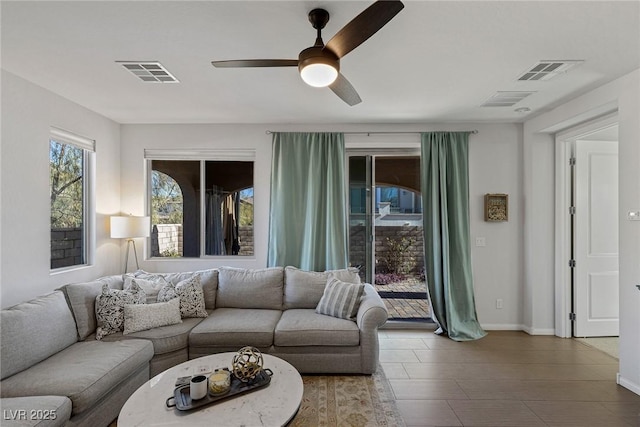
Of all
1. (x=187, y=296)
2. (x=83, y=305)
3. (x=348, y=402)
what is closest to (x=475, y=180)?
(x=348, y=402)

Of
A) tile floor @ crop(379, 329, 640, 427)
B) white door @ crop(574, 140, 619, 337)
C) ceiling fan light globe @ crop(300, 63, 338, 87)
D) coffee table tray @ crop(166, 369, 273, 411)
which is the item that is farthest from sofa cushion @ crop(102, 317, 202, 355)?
white door @ crop(574, 140, 619, 337)

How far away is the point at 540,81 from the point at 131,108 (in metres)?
4.13

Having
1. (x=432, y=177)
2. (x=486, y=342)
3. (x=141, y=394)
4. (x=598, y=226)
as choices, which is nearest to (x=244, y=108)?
(x=432, y=177)

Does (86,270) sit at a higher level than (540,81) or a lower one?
lower

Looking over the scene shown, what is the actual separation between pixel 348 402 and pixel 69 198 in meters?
3.46

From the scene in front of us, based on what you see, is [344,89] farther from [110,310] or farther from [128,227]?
[128,227]

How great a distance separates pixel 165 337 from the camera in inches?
108

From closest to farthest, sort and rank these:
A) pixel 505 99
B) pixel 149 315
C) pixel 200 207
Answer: pixel 149 315, pixel 505 99, pixel 200 207

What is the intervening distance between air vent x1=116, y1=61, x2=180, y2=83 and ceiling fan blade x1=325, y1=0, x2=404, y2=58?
5.43 ft

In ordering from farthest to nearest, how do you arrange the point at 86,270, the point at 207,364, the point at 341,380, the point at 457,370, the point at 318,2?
1. the point at 86,270
2. the point at 457,370
3. the point at 341,380
4. the point at 207,364
5. the point at 318,2

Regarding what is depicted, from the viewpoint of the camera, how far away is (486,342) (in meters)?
3.73

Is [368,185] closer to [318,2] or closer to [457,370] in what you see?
[457,370]

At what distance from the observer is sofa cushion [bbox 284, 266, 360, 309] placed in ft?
11.5

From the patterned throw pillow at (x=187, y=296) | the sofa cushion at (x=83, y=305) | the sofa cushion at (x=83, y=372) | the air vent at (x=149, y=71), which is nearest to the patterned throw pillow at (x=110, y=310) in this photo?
the sofa cushion at (x=83, y=305)
